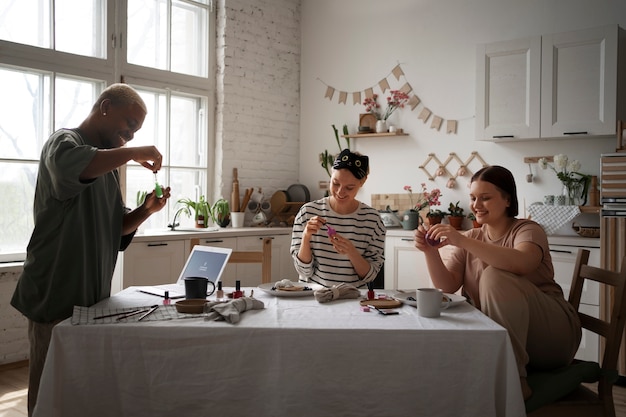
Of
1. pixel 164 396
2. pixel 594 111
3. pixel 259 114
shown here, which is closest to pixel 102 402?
pixel 164 396

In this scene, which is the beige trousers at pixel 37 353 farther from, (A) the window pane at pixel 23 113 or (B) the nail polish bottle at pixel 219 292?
(A) the window pane at pixel 23 113

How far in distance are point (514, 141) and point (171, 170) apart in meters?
2.95

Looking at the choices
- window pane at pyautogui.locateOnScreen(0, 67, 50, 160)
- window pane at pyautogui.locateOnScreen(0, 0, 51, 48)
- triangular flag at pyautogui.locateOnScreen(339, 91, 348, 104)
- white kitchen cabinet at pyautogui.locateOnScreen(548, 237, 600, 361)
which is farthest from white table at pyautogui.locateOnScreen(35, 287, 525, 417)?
triangular flag at pyautogui.locateOnScreen(339, 91, 348, 104)

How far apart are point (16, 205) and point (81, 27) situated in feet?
4.77

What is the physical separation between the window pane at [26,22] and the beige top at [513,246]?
3420mm

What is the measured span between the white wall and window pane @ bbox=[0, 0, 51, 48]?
2.64m

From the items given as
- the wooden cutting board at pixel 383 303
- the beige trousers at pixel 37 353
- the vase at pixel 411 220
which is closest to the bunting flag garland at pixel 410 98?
the vase at pixel 411 220

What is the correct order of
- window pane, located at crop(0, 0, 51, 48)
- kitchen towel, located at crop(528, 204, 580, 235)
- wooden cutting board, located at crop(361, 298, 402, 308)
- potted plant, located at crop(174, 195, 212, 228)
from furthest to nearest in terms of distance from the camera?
potted plant, located at crop(174, 195, 212, 228), kitchen towel, located at crop(528, 204, 580, 235), window pane, located at crop(0, 0, 51, 48), wooden cutting board, located at crop(361, 298, 402, 308)

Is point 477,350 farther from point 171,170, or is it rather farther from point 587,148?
point 171,170

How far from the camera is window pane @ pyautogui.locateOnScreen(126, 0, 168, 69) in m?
4.82

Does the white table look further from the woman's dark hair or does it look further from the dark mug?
the woman's dark hair

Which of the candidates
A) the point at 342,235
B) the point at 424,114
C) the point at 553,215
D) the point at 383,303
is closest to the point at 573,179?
the point at 553,215

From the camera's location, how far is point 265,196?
5805mm

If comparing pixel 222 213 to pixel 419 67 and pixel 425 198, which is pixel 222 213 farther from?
pixel 419 67
